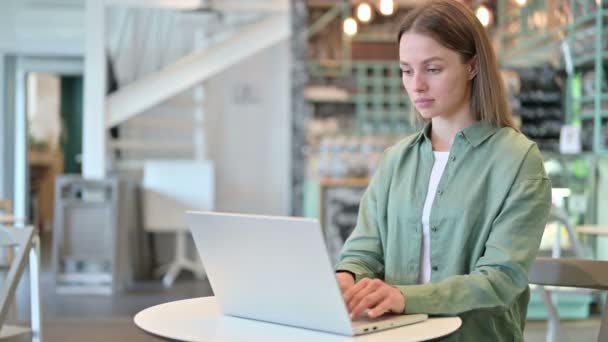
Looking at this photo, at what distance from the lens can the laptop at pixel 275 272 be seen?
145cm

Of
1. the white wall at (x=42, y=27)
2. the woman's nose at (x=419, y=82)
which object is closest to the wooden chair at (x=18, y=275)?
the woman's nose at (x=419, y=82)

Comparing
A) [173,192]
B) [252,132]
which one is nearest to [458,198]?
[173,192]

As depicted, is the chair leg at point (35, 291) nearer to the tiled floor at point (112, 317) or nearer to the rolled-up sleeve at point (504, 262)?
the tiled floor at point (112, 317)

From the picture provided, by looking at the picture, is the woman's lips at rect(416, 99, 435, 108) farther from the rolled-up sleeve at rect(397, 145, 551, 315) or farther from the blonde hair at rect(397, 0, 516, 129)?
the rolled-up sleeve at rect(397, 145, 551, 315)

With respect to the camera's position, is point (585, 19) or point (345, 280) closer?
point (345, 280)

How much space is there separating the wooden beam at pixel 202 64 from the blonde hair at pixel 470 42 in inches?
290

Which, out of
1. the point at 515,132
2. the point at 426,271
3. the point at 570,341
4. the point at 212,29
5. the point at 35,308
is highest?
the point at 212,29

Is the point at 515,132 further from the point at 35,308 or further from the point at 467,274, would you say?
the point at 35,308

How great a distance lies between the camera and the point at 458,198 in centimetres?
183

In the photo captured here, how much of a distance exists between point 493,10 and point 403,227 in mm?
8814

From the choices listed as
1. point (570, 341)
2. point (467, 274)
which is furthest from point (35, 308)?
point (570, 341)

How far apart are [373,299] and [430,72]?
51 centimetres

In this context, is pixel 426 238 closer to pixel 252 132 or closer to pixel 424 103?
pixel 424 103

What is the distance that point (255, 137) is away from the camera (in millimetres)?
10672
